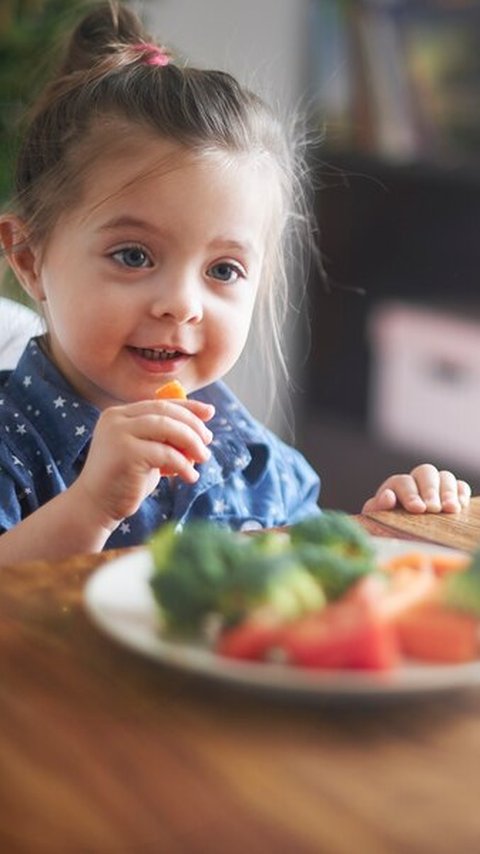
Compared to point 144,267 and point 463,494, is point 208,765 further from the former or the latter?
point 144,267

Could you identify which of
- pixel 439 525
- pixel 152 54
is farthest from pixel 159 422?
pixel 152 54

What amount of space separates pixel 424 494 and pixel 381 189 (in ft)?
8.69

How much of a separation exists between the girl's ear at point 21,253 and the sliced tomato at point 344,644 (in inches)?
35.8

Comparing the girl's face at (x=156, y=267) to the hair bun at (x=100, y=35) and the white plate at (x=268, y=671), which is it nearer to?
the hair bun at (x=100, y=35)

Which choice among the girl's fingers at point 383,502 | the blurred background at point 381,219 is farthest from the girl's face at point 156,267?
the blurred background at point 381,219

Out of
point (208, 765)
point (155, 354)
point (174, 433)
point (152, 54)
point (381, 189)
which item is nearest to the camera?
point (208, 765)

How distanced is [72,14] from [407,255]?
1.45m

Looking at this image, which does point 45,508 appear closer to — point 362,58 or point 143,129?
point 143,129

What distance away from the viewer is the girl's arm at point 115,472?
3.51 feet

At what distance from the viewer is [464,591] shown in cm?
71

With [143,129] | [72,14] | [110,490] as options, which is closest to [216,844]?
[110,490]

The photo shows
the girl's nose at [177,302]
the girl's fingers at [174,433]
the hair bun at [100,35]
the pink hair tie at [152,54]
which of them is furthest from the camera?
the hair bun at [100,35]

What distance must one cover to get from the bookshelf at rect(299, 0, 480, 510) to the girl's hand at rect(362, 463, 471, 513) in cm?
229

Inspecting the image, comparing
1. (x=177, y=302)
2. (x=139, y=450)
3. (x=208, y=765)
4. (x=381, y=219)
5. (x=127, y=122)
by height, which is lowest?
(x=208, y=765)
